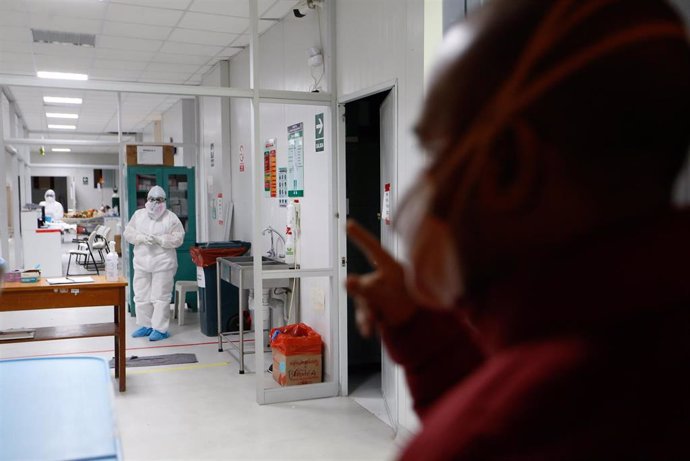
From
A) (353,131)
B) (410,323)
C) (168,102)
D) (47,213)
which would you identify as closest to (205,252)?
(353,131)

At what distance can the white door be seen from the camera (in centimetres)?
349

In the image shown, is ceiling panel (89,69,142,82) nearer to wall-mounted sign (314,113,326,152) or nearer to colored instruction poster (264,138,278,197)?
colored instruction poster (264,138,278,197)

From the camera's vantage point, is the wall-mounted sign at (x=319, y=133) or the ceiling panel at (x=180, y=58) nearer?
the wall-mounted sign at (x=319, y=133)

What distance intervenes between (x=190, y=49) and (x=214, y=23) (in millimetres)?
1068

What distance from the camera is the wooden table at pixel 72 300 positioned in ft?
13.4

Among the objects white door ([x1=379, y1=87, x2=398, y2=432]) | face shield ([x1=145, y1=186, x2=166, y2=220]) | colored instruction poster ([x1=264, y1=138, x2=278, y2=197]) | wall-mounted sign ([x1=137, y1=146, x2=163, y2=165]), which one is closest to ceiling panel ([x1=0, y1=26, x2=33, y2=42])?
wall-mounted sign ([x1=137, y1=146, x2=163, y2=165])

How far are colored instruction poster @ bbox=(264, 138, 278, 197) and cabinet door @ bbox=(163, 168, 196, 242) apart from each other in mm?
1993

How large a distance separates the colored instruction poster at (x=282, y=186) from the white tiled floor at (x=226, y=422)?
1413mm

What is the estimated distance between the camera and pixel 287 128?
194 inches

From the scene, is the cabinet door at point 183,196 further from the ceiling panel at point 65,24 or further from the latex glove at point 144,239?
the ceiling panel at point 65,24

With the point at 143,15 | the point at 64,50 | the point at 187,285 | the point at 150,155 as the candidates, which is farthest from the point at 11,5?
the point at 187,285

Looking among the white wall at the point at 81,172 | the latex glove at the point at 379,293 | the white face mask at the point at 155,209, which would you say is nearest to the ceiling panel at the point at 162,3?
the white face mask at the point at 155,209

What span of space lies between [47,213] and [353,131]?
10.6 metres

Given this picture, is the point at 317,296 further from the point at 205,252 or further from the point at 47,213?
the point at 47,213
